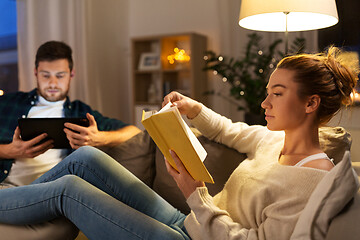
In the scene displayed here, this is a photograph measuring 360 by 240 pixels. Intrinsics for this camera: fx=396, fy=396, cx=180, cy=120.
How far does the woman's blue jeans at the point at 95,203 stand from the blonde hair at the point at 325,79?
604 mm

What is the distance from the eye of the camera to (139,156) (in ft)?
6.45

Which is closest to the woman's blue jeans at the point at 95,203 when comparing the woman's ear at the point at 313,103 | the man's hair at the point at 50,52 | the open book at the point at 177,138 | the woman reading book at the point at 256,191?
the woman reading book at the point at 256,191

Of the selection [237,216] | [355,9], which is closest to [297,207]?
[237,216]

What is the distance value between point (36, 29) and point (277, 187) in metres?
2.76

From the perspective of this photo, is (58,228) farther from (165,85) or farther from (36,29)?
(165,85)

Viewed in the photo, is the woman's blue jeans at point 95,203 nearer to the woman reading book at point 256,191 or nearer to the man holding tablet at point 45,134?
the woman reading book at point 256,191

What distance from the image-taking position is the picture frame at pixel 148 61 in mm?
4273

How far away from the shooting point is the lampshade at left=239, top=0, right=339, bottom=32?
5.54ft

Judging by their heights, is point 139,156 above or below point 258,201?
below

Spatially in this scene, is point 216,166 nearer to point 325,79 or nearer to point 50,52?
point 325,79

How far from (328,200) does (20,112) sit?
5.72 feet

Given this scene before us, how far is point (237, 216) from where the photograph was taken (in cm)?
125

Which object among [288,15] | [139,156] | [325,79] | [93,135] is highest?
[288,15]

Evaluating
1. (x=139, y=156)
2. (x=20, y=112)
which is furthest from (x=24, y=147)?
(x=139, y=156)
